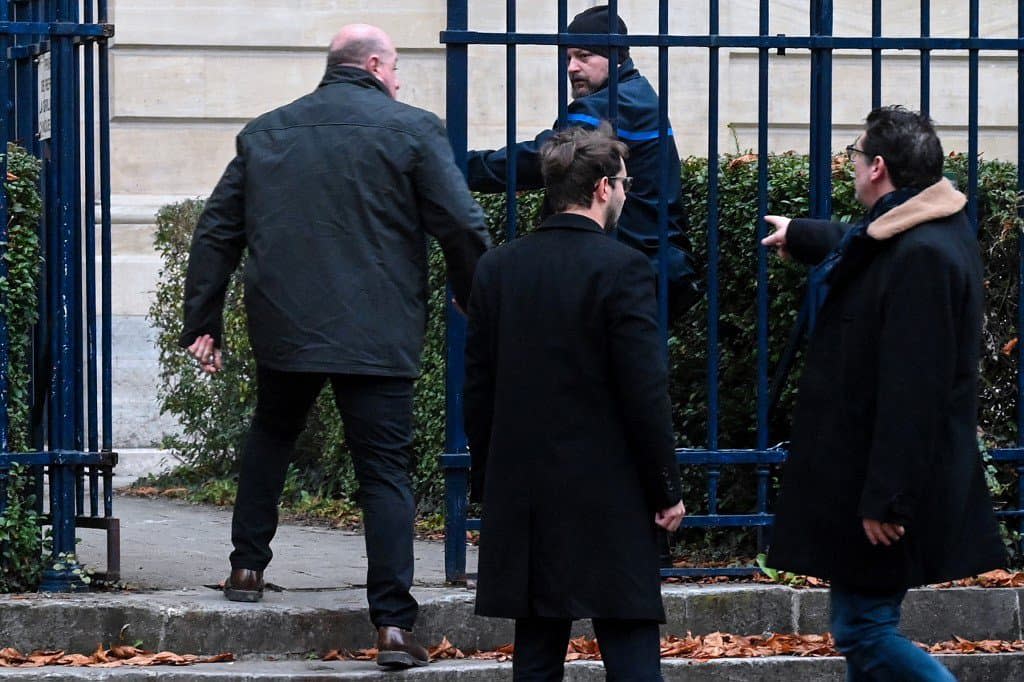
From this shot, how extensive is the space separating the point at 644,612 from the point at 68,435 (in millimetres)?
2411

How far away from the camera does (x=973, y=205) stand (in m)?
5.65

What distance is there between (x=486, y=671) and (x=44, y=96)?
2.46 metres

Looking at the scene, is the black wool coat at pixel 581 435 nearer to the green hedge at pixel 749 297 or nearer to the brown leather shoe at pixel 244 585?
the brown leather shoe at pixel 244 585

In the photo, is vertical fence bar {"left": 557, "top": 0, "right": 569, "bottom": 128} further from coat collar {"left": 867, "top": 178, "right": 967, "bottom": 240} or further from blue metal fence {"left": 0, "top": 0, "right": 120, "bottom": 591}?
coat collar {"left": 867, "top": 178, "right": 967, "bottom": 240}

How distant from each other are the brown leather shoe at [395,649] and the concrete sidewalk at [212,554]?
742mm

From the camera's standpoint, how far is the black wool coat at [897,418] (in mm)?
3889

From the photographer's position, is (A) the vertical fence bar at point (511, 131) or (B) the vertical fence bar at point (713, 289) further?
(B) the vertical fence bar at point (713, 289)

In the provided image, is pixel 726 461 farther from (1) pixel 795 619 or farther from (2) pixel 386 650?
(2) pixel 386 650

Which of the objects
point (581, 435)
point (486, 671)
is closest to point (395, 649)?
point (486, 671)

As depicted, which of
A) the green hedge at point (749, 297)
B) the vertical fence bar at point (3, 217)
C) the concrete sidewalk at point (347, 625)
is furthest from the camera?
the green hedge at point (749, 297)

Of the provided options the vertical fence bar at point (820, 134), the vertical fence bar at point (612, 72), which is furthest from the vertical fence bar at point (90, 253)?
the vertical fence bar at point (820, 134)

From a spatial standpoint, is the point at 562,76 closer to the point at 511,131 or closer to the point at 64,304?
the point at 511,131

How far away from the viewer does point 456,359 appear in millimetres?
5488

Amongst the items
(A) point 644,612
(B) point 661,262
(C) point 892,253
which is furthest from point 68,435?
(C) point 892,253
